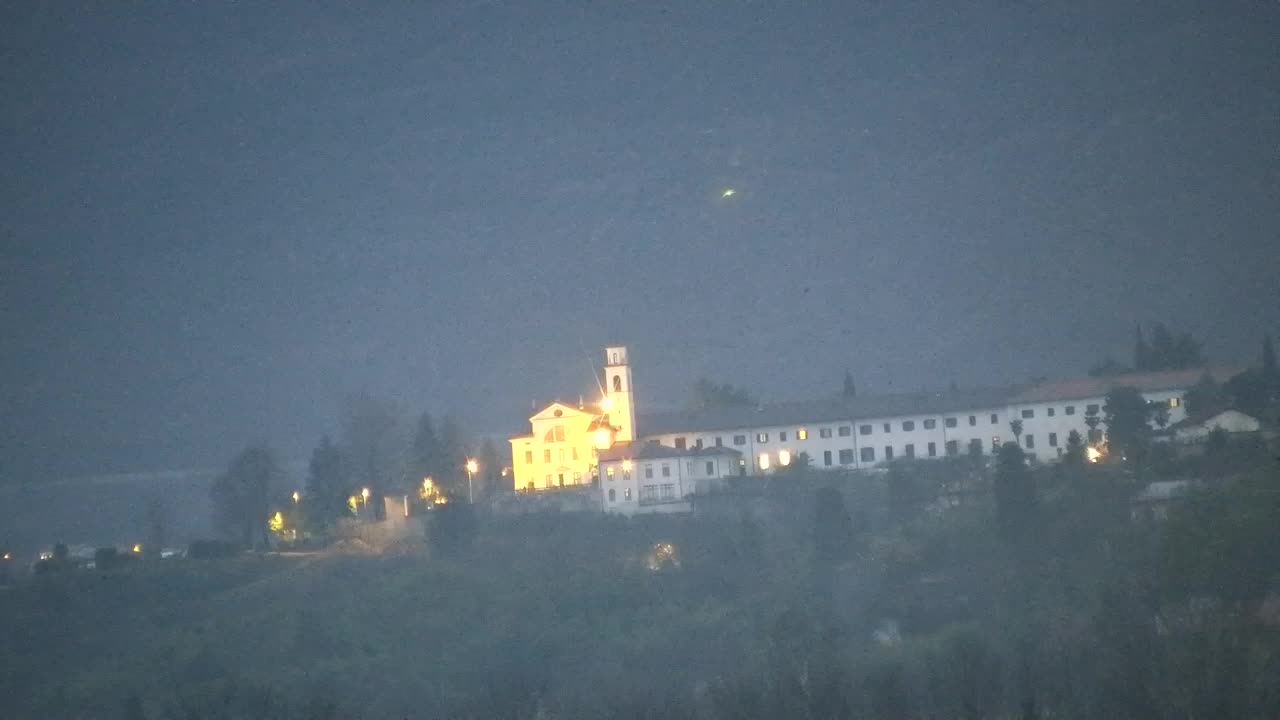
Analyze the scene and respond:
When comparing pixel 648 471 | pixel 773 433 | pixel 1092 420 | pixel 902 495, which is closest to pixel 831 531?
pixel 902 495

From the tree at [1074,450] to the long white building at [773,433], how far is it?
2.37 m

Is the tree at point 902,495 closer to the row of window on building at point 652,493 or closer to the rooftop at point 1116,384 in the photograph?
the rooftop at point 1116,384

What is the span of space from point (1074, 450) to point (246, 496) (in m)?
42.4

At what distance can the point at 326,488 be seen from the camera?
7750 centimetres

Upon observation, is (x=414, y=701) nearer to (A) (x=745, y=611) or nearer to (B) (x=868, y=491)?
(A) (x=745, y=611)

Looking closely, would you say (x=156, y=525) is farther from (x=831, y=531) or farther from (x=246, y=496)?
(x=831, y=531)

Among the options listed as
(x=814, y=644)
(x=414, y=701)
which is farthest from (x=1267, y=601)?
(x=414, y=701)

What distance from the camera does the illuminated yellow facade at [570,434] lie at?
251ft

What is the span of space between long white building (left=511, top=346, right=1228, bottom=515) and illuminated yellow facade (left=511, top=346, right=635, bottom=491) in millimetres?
50

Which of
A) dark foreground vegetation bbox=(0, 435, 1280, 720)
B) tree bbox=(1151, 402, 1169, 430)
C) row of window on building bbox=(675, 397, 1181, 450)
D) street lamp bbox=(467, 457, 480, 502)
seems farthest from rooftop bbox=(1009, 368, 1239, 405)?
street lamp bbox=(467, 457, 480, 502)

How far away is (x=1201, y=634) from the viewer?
151 ft

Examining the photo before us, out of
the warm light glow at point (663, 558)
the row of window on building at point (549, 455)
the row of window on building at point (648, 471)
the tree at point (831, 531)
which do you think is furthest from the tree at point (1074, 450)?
the row of window on building at point (549, 455)

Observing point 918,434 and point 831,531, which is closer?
point 831,531

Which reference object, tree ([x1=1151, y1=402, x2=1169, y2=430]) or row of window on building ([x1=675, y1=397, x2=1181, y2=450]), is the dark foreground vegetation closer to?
row of window on building ([x1=675, y1=397, x2=1181, y2=450])
